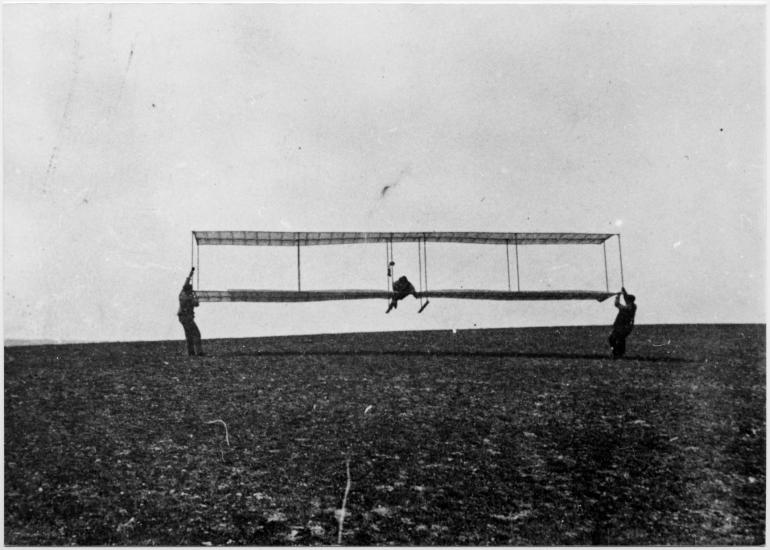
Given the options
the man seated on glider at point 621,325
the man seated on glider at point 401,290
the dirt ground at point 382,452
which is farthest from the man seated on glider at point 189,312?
the man seated on glider at point 621,325

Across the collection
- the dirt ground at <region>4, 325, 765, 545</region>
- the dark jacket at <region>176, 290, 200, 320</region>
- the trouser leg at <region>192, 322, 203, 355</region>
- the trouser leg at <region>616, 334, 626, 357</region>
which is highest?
the dark jacket at <region>176, 290, 200, 320</region>

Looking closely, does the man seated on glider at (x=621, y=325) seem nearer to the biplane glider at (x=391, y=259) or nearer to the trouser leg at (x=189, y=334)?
the biplane glider at (x=391, y=259)

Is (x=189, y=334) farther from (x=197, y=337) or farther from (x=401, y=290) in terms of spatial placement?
(x=401, y=290)

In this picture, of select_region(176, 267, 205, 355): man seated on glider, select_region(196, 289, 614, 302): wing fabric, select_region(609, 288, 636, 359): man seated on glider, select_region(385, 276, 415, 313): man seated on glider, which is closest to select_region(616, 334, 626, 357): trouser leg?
select_region(609, 288, 636, 359): man seated on glider

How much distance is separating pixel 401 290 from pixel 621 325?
20.6 ft

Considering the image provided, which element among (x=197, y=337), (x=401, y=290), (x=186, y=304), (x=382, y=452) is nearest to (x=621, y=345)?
(x=401, y=290)

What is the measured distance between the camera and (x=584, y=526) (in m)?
8.61

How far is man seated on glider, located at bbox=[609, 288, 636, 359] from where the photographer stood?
685 inches

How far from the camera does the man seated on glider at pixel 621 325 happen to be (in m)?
17.4

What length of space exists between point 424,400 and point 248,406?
3.51 m

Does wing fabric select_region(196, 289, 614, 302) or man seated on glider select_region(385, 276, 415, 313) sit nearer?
wing fabric select_region(196, 289, 614, 302)

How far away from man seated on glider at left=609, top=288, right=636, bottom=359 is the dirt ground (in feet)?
4.59

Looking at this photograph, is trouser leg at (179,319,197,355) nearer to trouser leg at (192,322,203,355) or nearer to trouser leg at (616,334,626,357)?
trouser leg at (192,322,203,355)

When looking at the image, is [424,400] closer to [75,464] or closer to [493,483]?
[493,483]
